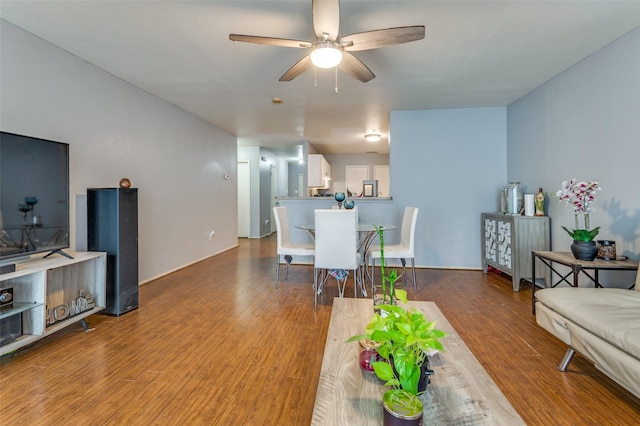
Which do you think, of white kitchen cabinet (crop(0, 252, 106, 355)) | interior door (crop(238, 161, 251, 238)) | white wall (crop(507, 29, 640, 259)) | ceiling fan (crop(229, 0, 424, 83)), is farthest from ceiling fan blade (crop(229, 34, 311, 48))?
interior door (crop(238, 161, 251, 238))

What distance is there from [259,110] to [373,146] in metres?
4.02

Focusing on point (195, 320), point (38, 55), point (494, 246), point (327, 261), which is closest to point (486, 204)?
point (494, 246)

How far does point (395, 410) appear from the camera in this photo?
2.82ft

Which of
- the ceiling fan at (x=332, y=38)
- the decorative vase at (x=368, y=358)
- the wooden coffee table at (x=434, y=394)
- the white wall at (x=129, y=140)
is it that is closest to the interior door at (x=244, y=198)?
the white wall at (x=129, y=140)

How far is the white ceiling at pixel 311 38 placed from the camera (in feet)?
7.02

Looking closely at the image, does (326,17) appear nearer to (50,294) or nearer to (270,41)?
(270,41)

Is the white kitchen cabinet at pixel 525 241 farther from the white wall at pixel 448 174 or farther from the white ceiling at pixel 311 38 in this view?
the white ceiling at pixel 311 38

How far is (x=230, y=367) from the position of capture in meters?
1.93

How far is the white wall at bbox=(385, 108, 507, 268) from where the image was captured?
4.44 m

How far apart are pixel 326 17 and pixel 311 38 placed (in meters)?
0.76

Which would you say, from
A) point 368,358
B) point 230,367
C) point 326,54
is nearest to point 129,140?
point 326,54

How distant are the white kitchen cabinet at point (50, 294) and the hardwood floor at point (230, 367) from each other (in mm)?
165

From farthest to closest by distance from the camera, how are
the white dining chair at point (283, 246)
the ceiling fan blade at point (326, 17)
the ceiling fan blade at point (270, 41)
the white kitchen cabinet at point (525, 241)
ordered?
the white dining chair at point (283, 246) < the white kitchen cabinet at point (525, 241) < the ceiling fan blade at point (270, 41) < the ceiling fan blade at point (326, 17)

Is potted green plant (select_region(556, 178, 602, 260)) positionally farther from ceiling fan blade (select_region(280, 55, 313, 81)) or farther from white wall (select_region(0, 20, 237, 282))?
white wall (select_region(0, 20, 237, 282))
